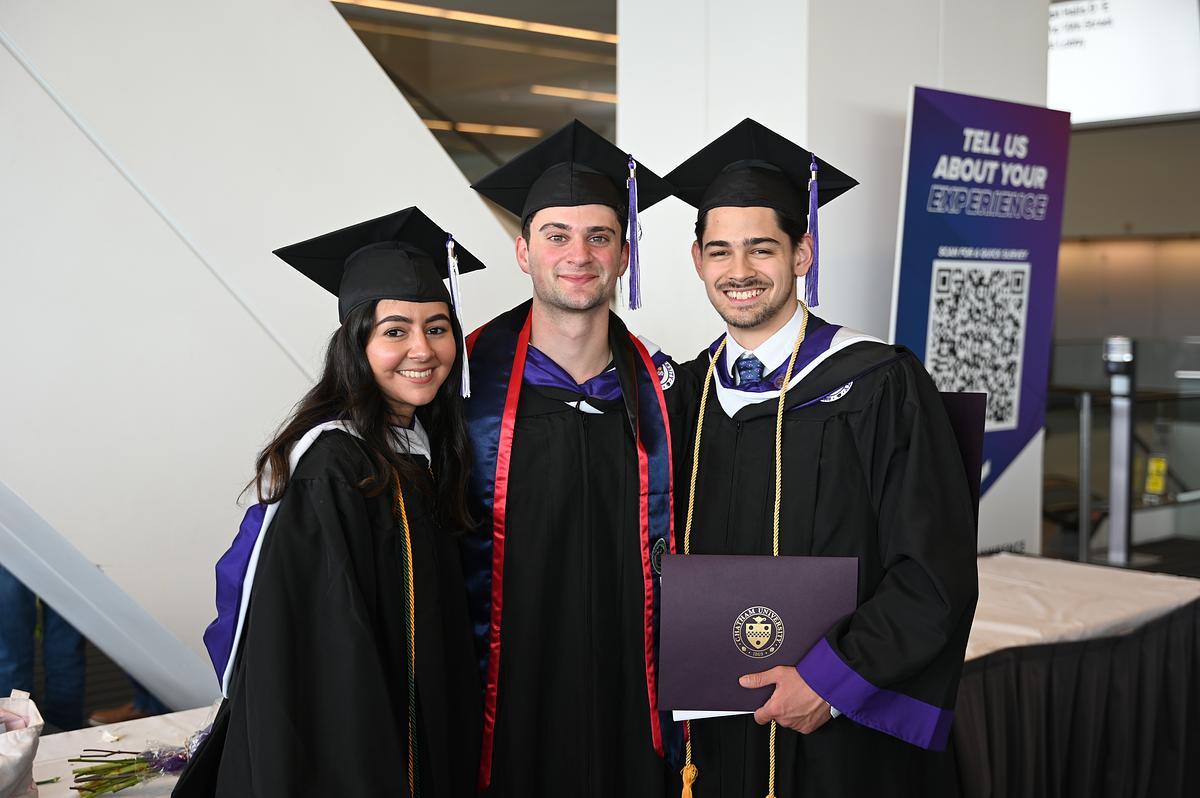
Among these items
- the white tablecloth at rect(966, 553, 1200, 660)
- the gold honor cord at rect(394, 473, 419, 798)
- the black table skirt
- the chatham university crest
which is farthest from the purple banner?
the gold honor cord at rect(394, 473, 419, 798)

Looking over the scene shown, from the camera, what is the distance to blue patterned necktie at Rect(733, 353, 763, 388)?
7.63 feet

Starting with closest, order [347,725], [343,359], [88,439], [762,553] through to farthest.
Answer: [347,725], [343,359], [762,553], [88,439]

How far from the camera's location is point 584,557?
230 centimetres

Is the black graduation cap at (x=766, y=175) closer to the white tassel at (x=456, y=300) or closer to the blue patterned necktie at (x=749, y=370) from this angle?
the blue patterned necktie at (x=749, y=370)

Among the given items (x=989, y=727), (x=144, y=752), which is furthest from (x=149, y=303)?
(x=989, y=727)

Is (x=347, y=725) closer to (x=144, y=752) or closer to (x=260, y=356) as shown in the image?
(x=144, y=752)

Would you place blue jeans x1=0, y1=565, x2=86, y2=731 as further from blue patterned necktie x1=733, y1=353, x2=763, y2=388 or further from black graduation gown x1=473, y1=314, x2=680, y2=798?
blue patterned necktie x1=733, y1=353, x2=763, y2=388

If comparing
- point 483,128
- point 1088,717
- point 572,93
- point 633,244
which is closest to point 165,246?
point 633,244

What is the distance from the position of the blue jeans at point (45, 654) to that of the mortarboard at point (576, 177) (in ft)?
8.35

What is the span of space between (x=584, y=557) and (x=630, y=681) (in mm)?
295

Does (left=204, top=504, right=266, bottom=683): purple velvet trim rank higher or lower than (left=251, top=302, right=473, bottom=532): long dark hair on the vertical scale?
lower

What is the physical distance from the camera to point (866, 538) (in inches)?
85.7

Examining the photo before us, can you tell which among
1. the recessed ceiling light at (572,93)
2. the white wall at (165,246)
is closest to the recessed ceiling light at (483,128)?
the recessed ceiling light at (572,93)

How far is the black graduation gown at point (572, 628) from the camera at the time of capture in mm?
2285
